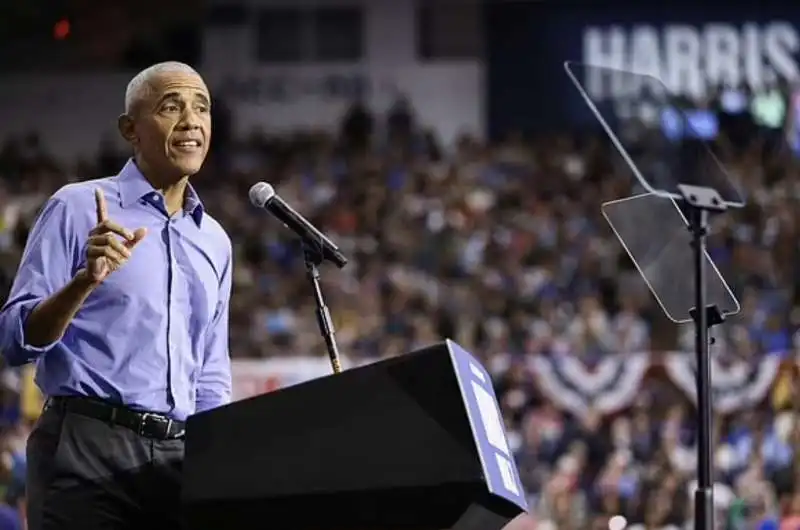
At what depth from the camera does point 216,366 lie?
3.50 metres

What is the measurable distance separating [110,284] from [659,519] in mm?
6063

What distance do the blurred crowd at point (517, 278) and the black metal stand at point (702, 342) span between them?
4.38 metres

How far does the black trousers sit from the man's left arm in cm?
24

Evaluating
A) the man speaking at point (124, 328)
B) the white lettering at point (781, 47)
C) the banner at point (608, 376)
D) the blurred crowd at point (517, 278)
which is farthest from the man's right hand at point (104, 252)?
the white lettering at point (781, 47)

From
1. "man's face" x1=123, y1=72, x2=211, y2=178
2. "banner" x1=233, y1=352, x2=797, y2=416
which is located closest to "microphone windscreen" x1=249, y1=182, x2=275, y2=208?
"man's face" x1=123, y1=72, x2=211, y2=178

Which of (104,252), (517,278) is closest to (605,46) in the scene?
(517,278)

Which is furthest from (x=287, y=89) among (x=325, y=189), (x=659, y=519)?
(x=659, y=519)

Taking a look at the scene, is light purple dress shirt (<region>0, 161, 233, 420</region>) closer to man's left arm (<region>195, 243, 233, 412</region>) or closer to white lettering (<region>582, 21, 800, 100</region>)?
man's left arm (<region>195, 243, 233, 412</region>)

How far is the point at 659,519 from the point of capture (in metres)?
8.87

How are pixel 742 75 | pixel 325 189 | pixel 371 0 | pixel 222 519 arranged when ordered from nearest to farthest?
1. pixel 222 519
2. pixel 325 189
3. pixel 742 75
4. pixel 371 0

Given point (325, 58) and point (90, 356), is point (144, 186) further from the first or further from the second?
point (325, 58)

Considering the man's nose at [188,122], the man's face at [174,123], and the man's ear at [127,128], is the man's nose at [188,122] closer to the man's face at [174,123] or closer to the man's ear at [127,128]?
the man's face at [174,123]

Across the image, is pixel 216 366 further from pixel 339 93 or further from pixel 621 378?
pixel 339 93

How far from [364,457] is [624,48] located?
Result: 14.6 metres
